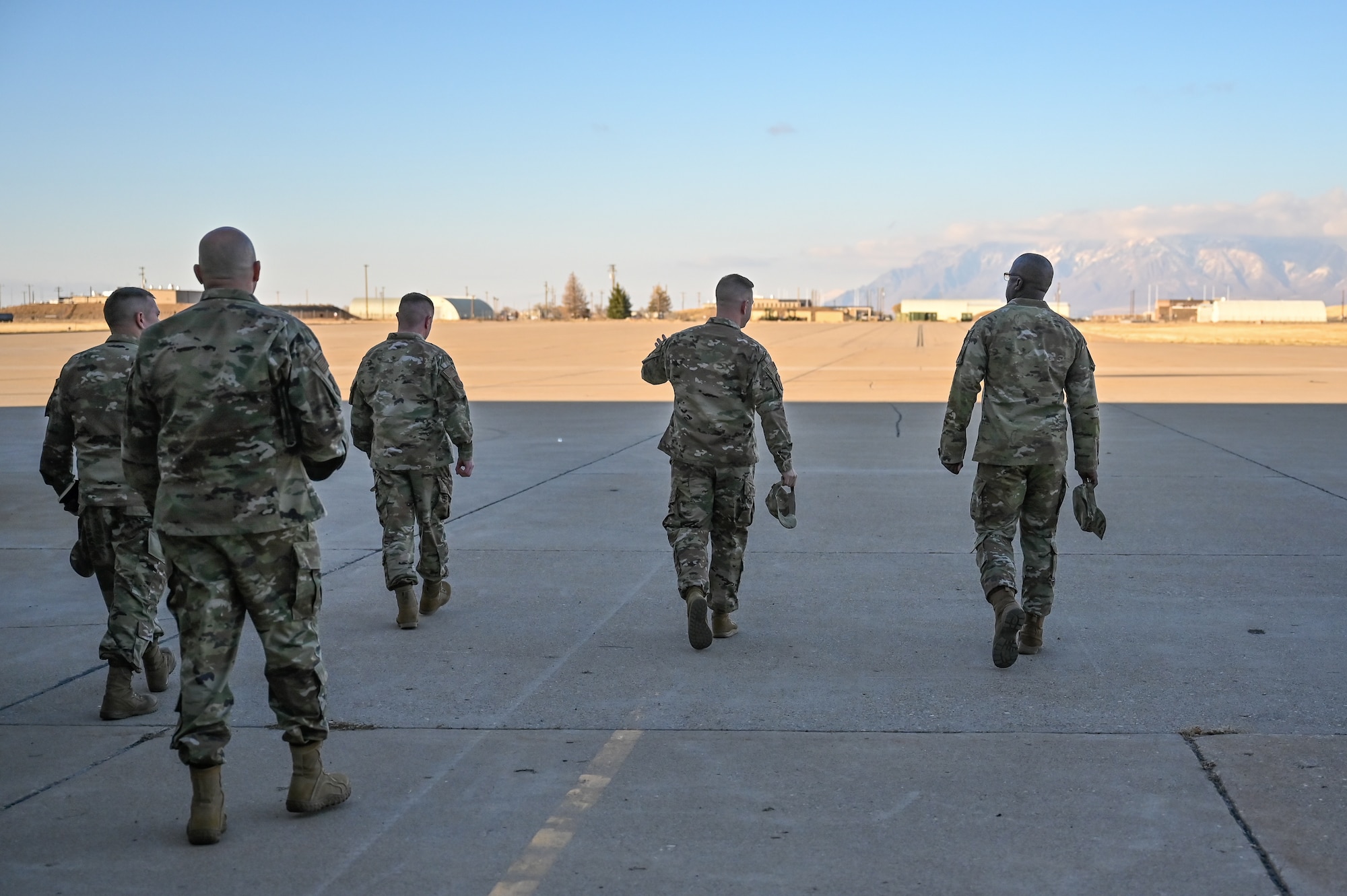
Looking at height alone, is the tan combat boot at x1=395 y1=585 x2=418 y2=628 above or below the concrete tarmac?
above

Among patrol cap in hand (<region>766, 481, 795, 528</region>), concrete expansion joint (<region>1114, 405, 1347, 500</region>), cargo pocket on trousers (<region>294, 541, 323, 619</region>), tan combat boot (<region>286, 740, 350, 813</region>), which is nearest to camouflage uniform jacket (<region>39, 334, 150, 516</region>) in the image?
cargo pocket on trousers (<region>294, 541, 323, 619</region>)

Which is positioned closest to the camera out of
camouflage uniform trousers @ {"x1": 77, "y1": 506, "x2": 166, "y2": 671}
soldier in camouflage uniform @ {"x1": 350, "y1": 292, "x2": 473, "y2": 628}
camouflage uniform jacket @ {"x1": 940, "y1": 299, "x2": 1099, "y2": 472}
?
camouflage uniform trousers @ {"x1": 77, "y1": 506, "x2": 166, "y2": 671}

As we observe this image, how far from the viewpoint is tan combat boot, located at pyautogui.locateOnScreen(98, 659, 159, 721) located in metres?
5.20

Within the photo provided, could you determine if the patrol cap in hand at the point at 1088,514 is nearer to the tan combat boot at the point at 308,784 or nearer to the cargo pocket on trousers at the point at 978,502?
the cargo pocket on trousers at the point at 978,502

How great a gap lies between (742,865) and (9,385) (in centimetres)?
3022

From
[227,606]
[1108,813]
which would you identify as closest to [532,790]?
[227,606]

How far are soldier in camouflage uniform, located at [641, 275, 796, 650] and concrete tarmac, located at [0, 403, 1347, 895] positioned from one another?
0.38 meters

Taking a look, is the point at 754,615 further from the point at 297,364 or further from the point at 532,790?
the point at 297,364

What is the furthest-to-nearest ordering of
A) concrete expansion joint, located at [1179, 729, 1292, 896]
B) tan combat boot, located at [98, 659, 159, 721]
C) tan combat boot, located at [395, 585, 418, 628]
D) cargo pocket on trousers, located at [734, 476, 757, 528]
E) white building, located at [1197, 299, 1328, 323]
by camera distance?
white building, located at [1197, 299, 1328, 323] → tan combat boot, located at [395, 585, 418, 628] → cargo pocket on trousers, located at [734, 476, 757, 528] → tan combat boot, located at [98, 659, 159, 721] → concrete expansion joint, located at [1179, 729, 1292, 896]

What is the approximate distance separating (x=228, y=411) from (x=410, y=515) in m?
2.85

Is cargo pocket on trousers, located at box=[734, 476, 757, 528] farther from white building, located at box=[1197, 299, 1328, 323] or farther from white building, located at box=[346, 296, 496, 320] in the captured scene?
white building, located at box=[1197, 299, 1328, 323]

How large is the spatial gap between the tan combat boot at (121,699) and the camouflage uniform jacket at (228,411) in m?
1.51

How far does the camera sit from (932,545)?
885 centimetres

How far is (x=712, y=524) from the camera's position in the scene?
6496 mm
